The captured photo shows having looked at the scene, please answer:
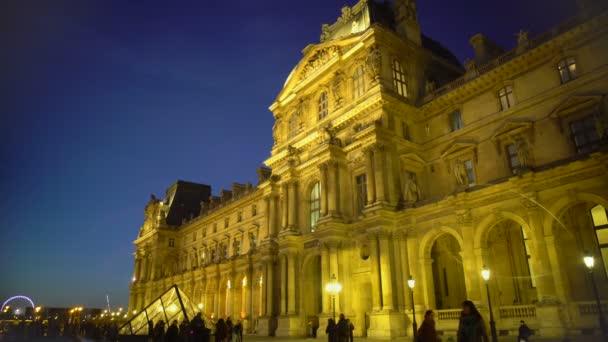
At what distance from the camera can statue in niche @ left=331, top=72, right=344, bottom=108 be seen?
33.5 m

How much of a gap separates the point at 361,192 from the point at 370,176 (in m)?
2.08

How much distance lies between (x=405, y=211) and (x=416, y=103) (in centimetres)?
949

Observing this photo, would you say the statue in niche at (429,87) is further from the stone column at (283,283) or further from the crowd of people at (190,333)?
the crowd of people at (190,333)

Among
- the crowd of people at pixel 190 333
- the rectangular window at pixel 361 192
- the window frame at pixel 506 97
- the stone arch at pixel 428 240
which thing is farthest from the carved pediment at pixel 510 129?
the crowd of people at pixel 190 333

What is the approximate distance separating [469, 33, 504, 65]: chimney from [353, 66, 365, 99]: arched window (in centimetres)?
780

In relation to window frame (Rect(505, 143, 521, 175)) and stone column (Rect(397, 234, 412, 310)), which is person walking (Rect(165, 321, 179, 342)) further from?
window frame (Rect(505, 143, 521, 175))

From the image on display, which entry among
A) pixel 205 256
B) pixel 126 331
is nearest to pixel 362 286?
pixel 126 331

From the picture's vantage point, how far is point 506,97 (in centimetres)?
2633

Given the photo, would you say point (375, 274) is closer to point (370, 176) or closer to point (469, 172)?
point (370, 176)

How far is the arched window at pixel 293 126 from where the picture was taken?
3816 centimetres

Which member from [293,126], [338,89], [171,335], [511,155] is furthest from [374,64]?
[171,335]

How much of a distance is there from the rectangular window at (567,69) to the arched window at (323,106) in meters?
16.6

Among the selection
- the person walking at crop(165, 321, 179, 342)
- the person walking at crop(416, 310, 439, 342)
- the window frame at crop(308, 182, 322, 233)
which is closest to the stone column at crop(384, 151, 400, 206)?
the window frame at crop(308, 182, 322, 233)

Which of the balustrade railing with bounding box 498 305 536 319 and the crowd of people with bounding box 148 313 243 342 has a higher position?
the balustrade railing with bounding box 498 305 536 319
